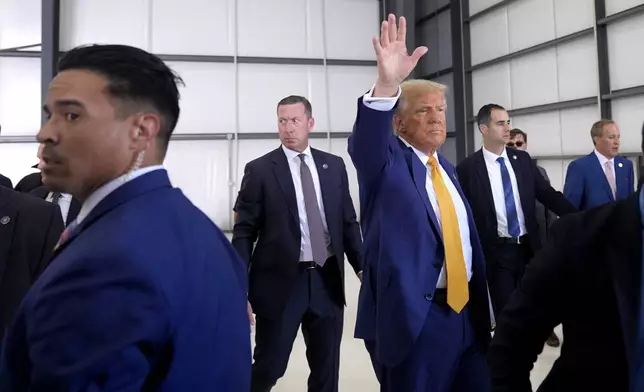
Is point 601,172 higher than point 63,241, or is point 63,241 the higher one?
point 601,172

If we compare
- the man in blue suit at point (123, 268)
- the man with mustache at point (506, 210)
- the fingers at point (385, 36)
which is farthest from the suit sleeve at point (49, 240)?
the man with mustache at point (506, 210)

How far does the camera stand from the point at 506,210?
11.3ft

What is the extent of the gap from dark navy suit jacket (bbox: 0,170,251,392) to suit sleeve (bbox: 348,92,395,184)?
85 cm

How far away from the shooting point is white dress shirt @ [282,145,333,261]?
281cm

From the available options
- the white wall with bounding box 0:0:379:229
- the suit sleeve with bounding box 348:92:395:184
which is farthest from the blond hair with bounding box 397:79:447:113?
the white wall with bounding box 0:0:379:229

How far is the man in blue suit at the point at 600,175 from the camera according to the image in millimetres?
4445

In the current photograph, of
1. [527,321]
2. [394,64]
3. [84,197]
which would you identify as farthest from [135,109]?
[394,64]

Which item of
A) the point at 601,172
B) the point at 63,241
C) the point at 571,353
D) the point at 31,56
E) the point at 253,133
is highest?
the point at 31,56

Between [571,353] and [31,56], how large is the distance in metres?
8.20

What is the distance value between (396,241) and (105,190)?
1077 mm

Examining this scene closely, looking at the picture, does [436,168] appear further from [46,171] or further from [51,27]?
[51,27]

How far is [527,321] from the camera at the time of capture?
1.17 metres

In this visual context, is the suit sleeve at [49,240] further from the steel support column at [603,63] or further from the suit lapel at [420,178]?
the steel support column at [603,63]

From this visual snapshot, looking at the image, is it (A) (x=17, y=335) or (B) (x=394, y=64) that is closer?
(A) (x=17, y=335)
